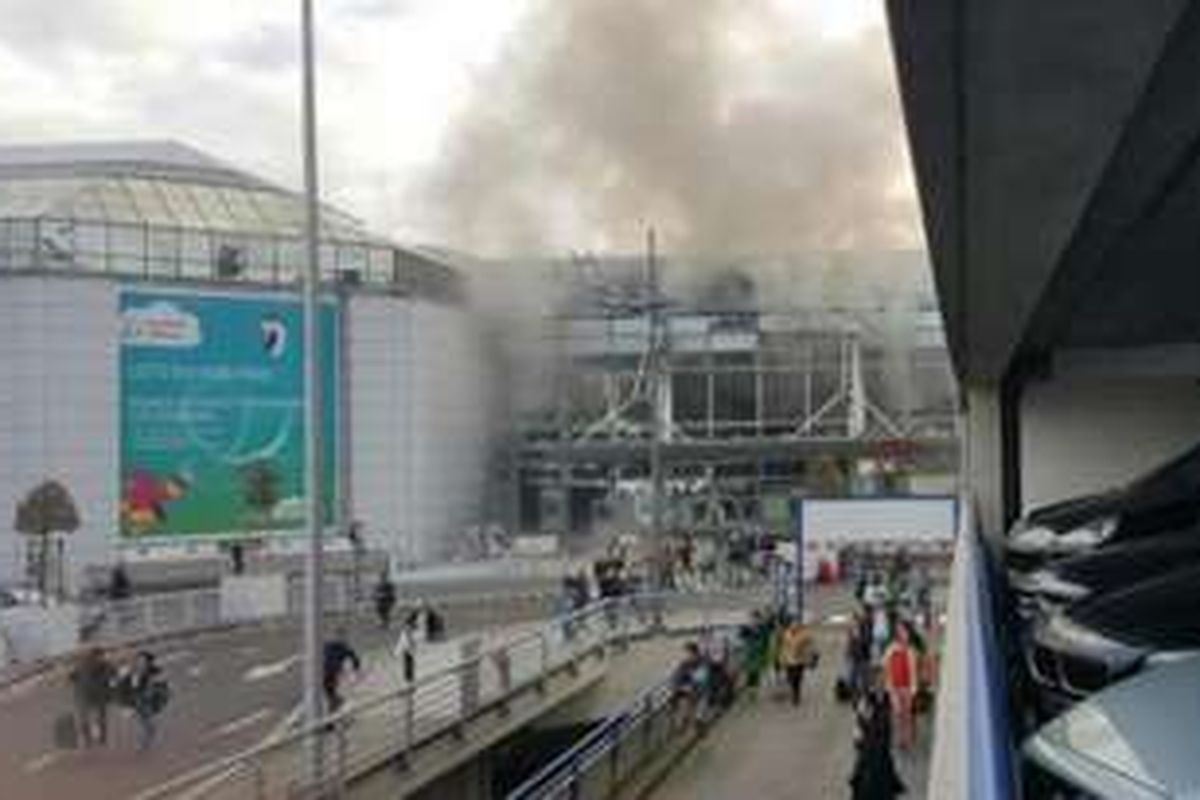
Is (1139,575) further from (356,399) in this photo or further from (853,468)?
(853,468)

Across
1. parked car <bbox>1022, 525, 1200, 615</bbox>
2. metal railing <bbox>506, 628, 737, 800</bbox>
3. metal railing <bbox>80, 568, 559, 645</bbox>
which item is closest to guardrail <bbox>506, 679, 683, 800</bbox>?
metal railing <bbox>506, 628, 737, 800</bbox>

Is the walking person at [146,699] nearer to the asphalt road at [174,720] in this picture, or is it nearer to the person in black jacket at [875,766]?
the asphalt road at [174,720]

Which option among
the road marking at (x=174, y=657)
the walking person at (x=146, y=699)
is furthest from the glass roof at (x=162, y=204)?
the walking person at (x=146, y=699)

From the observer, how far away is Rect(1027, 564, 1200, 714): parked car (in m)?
5.72

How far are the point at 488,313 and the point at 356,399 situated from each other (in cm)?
544

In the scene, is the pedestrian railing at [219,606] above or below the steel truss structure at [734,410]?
below

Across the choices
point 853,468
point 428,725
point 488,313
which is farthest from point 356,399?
point 428,725

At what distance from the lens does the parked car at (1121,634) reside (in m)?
5.72

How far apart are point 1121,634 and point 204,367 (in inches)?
2407

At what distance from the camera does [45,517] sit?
68688 millimetres

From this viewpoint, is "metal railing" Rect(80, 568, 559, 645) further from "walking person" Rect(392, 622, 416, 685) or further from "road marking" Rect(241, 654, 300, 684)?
"walking person" Rect(392, 622, 416, 685)

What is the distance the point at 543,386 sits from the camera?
298 ft

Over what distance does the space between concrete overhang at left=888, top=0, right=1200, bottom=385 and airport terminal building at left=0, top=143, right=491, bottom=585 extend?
48.0 metres

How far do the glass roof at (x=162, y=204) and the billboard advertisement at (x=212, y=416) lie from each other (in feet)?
34.9
